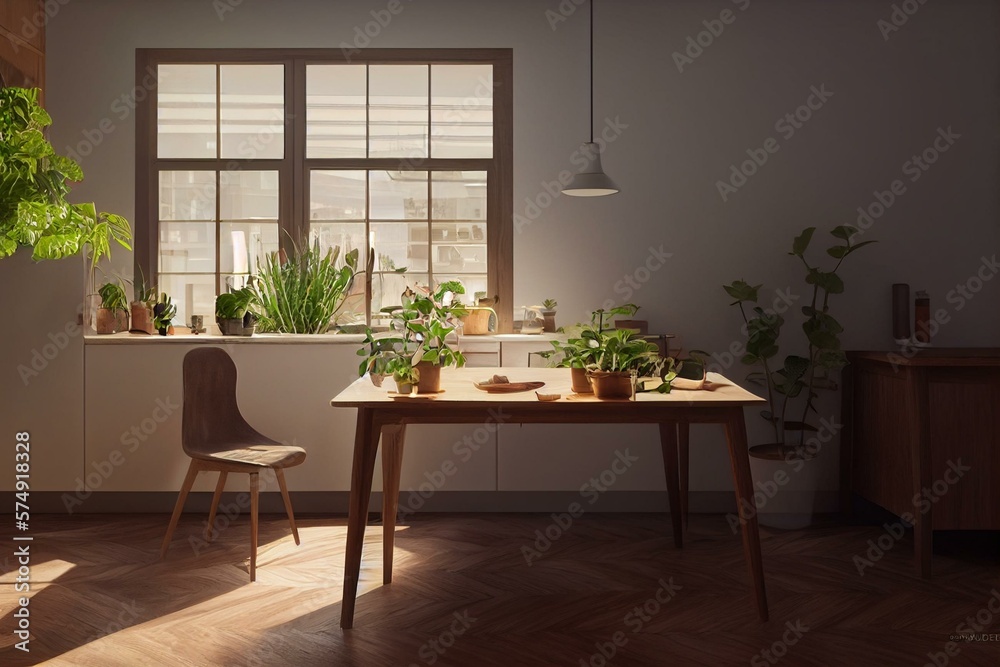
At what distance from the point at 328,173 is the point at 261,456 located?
2196 mm

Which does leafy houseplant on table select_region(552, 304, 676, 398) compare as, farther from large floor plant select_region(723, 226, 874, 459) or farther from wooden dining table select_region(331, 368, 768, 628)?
large floor plant select_region(723, 226, 874, 459)

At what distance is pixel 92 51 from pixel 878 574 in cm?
539

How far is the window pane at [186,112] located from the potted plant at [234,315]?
3.76 ft

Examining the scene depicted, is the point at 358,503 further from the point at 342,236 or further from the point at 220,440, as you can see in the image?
the point at 342,236

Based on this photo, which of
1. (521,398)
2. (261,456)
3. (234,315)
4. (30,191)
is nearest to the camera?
(521,398)

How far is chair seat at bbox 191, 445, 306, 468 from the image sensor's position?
3.72 metres

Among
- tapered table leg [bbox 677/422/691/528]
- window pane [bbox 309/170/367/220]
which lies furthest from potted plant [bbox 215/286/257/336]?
tapered table leg [bbox 677/422/691/528]

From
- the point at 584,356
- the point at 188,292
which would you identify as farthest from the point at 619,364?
the point at 188,292

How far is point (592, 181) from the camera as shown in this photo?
4195 millimetres

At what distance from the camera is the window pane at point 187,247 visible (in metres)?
5.29

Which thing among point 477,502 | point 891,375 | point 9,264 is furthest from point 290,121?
point 891,375

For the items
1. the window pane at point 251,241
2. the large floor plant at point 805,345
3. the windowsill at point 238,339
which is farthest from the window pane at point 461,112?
the large floor plant at point 805,345

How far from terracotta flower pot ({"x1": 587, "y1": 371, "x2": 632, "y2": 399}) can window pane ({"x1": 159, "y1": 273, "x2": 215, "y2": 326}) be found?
3230 mm

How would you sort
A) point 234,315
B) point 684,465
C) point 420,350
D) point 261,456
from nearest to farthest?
point 420,350 < point 261,456 < point 684,465 < point 234,315
